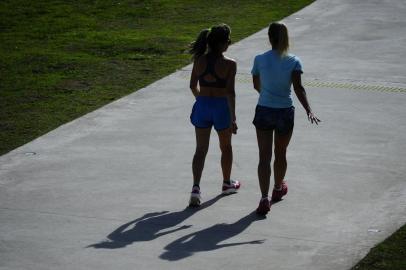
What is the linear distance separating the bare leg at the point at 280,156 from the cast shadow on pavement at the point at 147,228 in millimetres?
700

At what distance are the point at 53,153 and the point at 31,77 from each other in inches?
159

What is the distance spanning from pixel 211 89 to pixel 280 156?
2.97 feet

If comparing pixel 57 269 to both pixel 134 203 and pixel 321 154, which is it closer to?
pixel 134 203

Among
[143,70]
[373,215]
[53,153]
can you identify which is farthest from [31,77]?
[373,215]

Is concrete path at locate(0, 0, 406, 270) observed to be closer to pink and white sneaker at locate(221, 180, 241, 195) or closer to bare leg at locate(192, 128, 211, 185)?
pink and white sneaker at locate(221, 180, 241, 195)

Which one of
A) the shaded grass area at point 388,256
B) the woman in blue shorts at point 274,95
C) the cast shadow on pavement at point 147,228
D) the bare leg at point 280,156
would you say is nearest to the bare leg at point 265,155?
the woman in blue shorts at point 274,95

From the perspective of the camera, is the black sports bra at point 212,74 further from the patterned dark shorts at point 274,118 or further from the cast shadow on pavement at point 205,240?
the cast shadow on pavement at point 205,240

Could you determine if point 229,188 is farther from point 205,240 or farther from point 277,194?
point 205,240

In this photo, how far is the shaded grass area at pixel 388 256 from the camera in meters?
7.67

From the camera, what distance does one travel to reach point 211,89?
30.3ft

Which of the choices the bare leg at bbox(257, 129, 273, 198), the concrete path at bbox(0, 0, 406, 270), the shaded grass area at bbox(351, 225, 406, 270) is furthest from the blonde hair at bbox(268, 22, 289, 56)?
the shaded grass area at bbox(351, 225, 406, 270)

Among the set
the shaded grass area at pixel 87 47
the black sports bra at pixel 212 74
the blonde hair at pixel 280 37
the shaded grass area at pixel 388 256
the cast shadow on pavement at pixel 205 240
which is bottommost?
the cast shadow on pavement at pixel 205 240

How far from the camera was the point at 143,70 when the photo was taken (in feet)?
→ 49.8

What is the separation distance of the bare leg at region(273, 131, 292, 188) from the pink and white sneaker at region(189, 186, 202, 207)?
759 millimetres
